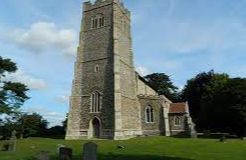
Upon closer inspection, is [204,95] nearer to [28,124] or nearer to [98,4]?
[98,4]

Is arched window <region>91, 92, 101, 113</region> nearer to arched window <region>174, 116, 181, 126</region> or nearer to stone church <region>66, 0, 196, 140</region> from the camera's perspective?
stone church <region>66, 0, 196, 140</region>

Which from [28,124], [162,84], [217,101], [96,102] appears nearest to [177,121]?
[217,101]

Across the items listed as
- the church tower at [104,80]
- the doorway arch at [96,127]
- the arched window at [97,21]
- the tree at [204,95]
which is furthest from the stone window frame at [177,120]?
the arched window at [97,21]

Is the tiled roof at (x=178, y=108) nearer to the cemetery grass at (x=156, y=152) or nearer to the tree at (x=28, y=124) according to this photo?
the tree at (x=28, y=124)

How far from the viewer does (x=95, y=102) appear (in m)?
43.5

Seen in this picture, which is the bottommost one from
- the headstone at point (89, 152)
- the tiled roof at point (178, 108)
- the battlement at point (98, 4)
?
the headstone at point (89, 152)

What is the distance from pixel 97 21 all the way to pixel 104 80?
904 centimetres

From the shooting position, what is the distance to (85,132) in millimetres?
43281

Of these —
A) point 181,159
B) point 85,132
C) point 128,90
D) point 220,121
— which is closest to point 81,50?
point 128,90

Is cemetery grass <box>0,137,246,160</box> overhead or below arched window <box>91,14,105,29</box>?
below

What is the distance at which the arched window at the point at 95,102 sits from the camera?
43081mm

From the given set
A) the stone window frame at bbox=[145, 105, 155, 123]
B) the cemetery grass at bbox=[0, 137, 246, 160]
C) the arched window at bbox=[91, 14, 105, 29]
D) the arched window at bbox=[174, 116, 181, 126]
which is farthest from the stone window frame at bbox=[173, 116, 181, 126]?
the cemetery grass at bbox=[0, 137, 246, 160]

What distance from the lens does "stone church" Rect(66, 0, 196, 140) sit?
4231 centimetres

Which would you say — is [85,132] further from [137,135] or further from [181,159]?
[181,159]
